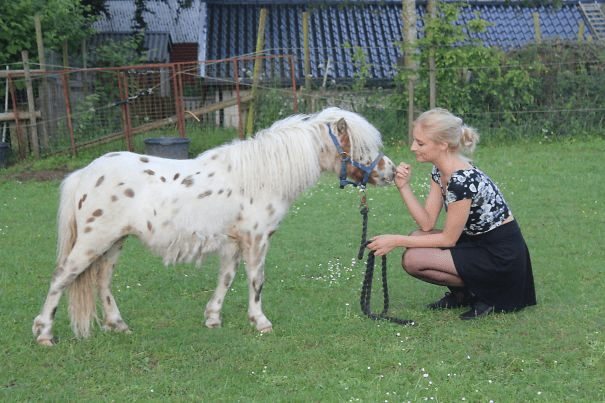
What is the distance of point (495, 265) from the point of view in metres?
5.31

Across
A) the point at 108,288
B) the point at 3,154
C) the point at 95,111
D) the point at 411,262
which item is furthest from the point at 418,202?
the point at 95,111

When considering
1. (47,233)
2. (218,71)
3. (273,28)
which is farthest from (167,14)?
(47,233)

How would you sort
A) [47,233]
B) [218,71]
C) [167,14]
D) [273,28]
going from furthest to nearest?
[167,14] → [273,28] → [218,71] → [47,233]

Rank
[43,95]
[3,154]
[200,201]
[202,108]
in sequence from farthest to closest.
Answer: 1. [202,108]
2. [43,95]
3. [3,154]
4. [200,201]

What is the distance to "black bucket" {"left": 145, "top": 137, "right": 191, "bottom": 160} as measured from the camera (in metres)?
13.0

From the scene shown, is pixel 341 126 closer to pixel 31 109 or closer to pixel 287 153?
pixel 287 153

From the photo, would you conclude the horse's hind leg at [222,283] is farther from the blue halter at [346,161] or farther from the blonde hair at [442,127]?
the blonde hair at [442,127]

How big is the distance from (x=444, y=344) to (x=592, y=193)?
6445mm

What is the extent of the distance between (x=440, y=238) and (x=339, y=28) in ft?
59.7

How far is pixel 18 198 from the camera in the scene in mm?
11398

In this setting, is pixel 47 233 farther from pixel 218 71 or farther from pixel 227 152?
pixel 218 71

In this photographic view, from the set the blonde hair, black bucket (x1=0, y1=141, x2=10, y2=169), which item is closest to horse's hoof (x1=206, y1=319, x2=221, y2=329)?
the blonde hair

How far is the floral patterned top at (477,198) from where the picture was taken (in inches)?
202

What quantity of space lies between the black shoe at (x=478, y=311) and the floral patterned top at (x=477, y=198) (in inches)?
22.3
